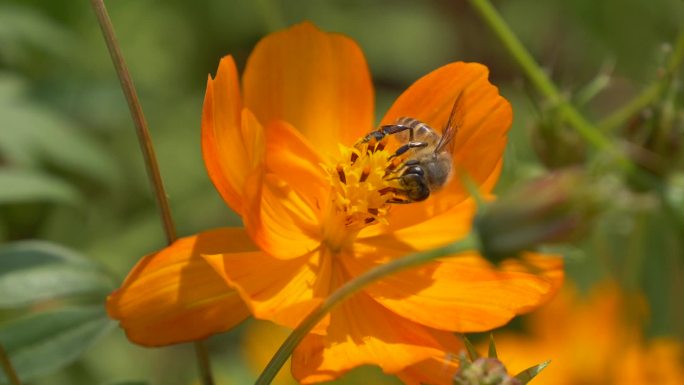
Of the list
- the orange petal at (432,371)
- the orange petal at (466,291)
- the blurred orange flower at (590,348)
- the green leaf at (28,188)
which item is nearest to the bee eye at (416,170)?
the orange petal at (466,291)

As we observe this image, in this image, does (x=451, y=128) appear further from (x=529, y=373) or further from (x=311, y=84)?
(x=529, y=373)

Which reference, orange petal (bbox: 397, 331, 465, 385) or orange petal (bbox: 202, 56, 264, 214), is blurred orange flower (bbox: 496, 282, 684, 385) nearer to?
orange petal (bbox: 397, 331, 465, 385)

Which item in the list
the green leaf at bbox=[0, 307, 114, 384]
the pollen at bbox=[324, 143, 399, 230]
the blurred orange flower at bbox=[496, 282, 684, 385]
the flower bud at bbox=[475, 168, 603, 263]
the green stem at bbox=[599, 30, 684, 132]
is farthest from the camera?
the blurred orange flower at bbox=[496, 282, 684, 385]

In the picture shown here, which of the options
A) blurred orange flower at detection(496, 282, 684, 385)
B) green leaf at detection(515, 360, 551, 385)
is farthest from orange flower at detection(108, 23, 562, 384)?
blurred orange flower at detection(496, 282, 684, 385)

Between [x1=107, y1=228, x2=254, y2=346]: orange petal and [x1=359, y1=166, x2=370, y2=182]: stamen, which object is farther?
[x1=359, y1=166, x2=370, y2=182]: stamen

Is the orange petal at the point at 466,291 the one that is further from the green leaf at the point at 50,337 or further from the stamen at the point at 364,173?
the green leaf at the point at 50,337

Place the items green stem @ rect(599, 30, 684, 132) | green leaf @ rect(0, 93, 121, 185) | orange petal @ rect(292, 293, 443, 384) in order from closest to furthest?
1. orange petal @ rect(292, 293, 443, 384)
2. green stem @ rect(599, 30, 684, 132)
3. green leaf @ rect(0, 93, 121, 185)
